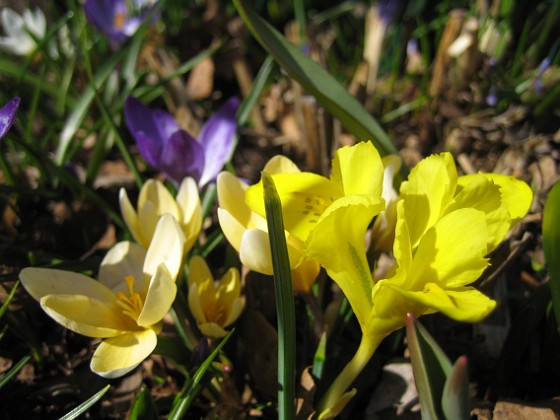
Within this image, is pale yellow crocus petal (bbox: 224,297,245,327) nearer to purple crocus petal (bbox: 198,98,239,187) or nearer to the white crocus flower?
purple crocus petal (bbox: 198,98,239,187)

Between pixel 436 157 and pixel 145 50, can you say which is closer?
pixel 436 157

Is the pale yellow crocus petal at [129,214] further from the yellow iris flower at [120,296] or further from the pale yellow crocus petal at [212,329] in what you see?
the pale yellow crocus petal at [212,329]

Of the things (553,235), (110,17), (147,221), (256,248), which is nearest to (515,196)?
(553,235)

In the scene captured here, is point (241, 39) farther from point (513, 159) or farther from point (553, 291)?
point (553, 291)

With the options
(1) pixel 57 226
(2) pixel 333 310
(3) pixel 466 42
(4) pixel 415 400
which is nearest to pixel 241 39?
(3) pixel 466 42

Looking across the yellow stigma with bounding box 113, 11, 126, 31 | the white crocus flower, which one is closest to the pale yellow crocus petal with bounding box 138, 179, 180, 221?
the yellow stigma with bounding box 113, 11, 126, 31

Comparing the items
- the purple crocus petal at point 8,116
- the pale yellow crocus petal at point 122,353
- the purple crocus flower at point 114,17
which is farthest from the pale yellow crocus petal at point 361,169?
the purple crocus flower at point 114,17
